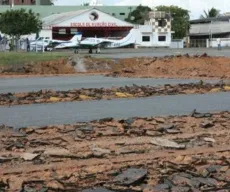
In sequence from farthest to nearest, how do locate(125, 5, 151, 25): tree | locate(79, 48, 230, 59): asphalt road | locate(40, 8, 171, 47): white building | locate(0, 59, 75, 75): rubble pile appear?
1. locate(125, 5, 151, 25): tree
2. locate(40, 8, 171, 47): white building
3. locate(79, 48, 230, 59): asphalt road
4. locate(0, 59, 75, 75): rubble pile

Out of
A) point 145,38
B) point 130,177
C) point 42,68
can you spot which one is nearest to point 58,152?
point 130,177

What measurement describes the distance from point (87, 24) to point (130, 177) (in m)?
80.8

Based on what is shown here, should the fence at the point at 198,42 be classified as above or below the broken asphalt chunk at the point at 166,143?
above

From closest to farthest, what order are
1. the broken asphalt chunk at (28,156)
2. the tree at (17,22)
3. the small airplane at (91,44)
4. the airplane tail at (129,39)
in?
1. the broken asphalt chunk at (28,156)
2. the small airplane at (91,44)
3. the tree at (17,22)
4. the airplane tail at (129,39)

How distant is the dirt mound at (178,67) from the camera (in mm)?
33125

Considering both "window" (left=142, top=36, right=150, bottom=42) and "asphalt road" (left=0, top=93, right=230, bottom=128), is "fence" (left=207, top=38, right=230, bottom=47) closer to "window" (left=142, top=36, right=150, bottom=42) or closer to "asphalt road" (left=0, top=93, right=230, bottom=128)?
"window" (left=142, top=36, right=150, bottom=42)

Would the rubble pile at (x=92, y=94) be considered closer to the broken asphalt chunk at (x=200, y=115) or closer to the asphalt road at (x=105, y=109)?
the asphalt road at (x=105, y=109)

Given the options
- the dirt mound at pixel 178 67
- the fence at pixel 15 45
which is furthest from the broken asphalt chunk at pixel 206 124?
the fence at pixel 15 45

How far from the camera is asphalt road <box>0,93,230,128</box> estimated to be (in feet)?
42.8

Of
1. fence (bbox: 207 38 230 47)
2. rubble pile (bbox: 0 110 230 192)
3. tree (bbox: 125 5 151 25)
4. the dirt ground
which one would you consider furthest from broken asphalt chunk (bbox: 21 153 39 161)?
tree (bbox: 125 5 151 25)

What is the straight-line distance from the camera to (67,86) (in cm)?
2395

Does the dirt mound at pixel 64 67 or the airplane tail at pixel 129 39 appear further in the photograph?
the airplane tail at pixel 129 39

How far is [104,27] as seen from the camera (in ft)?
290

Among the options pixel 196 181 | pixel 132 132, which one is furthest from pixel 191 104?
pixel 196 181
